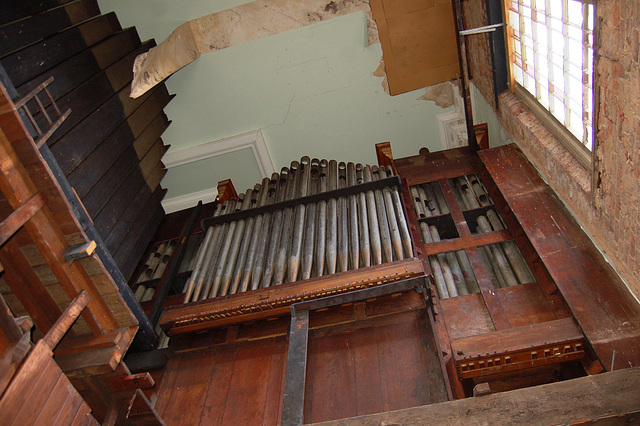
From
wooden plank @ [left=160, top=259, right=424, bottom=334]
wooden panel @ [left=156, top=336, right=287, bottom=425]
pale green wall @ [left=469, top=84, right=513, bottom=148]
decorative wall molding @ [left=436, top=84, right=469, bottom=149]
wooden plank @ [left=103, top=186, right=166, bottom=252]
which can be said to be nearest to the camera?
wooden panel @ [left=156, top=336, right=287, bottom=425]

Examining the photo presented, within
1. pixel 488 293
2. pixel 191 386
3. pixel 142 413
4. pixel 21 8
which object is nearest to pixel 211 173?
pixel 21 8

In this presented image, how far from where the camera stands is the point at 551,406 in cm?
229

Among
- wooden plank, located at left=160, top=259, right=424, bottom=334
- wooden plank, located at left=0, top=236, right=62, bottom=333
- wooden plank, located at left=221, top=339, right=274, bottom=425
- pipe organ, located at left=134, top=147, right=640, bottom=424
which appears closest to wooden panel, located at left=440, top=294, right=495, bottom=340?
pipe organ, located at left=134, top=147, right=640, bottom=424

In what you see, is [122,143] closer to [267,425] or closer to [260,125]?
[260,125]

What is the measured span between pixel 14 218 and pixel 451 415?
2620 mm

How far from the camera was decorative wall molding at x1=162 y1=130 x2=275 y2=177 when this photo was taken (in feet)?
23.3

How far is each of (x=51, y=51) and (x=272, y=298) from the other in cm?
316

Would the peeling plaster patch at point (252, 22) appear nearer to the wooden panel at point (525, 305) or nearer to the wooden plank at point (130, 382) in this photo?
the wooden panel at point (525, 305)

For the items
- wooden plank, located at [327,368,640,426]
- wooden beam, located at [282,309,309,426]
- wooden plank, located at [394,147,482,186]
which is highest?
wooden plank, located at [327,368,640,426]

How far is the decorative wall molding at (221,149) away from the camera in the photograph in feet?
23.3

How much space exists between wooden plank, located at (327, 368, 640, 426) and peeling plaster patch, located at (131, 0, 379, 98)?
5107 millimetres

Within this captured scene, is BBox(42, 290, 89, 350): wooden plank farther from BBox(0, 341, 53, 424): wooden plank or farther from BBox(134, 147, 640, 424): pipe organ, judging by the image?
BBox(134, 147, 640, 424): pipe organ

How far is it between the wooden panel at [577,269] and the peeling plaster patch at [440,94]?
7.97ft

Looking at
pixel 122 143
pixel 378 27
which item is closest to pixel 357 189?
pixel 378 27
